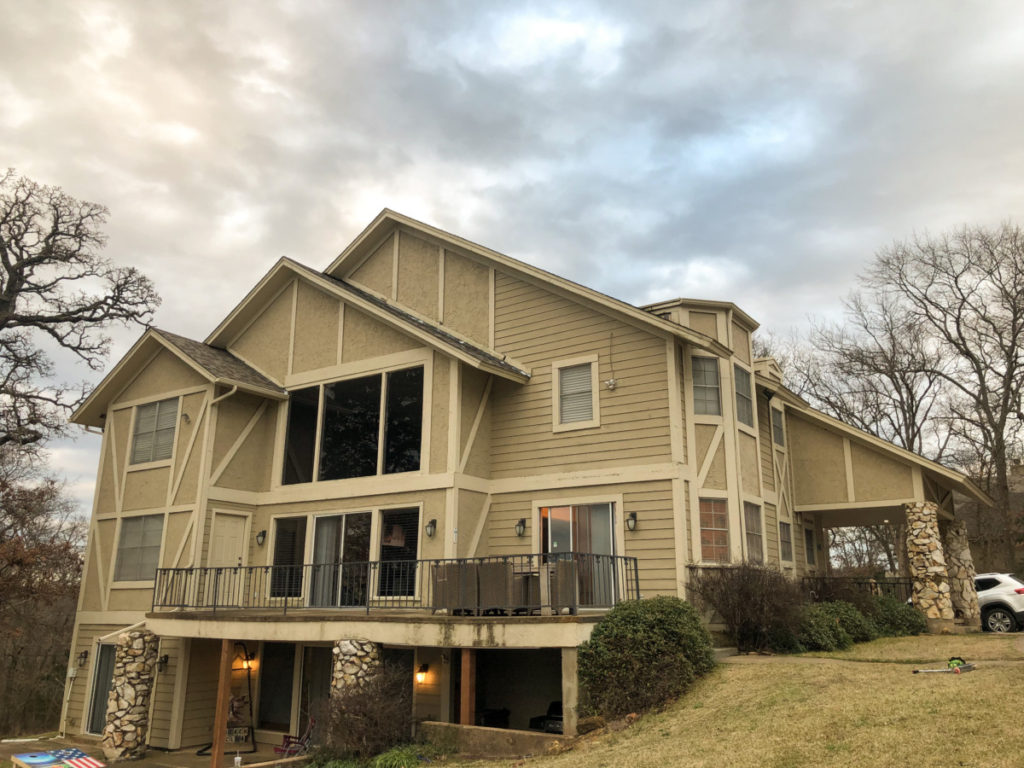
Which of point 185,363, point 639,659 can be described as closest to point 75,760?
point 185,363

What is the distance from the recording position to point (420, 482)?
15.2 metres

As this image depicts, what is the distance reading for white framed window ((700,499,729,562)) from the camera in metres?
14.5

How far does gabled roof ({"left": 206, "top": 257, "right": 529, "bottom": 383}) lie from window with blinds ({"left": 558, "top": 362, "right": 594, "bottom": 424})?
0.91 metres

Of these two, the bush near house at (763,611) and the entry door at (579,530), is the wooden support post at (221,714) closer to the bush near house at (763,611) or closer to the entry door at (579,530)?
the entry door at (579,530)

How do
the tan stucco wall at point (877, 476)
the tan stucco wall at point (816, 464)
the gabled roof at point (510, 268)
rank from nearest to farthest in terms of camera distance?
the gabled roof at point (510, 268)
the tan stucco wall at point (877, 476)
the tan stucco wall at point (816, 464)

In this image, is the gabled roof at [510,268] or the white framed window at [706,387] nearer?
the gabled roof at [510,268]

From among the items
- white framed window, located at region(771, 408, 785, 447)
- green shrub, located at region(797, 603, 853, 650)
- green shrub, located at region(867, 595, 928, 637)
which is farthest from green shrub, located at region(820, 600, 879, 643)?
white framed window, located at region(771, 408, 785, 447)

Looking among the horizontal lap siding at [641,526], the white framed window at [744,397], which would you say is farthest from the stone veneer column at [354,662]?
the white framed window at [744,397]

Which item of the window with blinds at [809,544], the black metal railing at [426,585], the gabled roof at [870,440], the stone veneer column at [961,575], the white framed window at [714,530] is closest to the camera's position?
the black metal railing at [426,585]

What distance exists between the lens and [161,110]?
18109 millimetres

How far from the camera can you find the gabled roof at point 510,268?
14.7m

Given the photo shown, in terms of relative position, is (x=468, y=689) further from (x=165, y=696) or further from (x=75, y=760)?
(x=165, y=696)

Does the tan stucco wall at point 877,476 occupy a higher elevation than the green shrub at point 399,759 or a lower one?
higher

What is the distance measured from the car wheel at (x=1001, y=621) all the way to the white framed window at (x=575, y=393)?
1160cm
